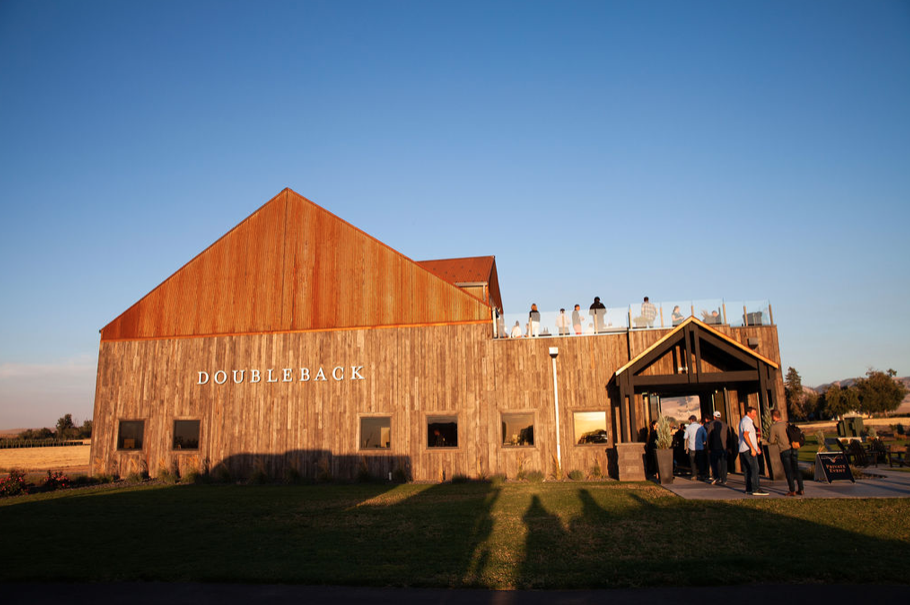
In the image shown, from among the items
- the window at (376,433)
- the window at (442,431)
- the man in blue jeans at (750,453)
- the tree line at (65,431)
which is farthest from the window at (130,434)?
the tree line at (65,431)

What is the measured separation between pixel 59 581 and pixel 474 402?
14066mm

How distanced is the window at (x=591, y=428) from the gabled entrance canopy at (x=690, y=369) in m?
0.52

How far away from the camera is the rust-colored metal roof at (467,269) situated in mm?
31562

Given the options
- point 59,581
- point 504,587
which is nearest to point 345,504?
point 59,581

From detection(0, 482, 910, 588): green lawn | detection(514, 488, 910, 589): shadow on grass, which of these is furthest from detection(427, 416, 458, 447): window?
detection(514, 488, 910, 589): shadow on grass

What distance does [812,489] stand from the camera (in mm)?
13602

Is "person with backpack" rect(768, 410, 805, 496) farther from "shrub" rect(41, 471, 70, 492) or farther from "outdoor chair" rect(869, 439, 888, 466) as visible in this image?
"shrub" rect(41, 471, 70, 492)

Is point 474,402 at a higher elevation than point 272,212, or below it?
below

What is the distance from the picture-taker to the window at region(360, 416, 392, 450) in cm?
2103

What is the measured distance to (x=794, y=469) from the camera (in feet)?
41.7

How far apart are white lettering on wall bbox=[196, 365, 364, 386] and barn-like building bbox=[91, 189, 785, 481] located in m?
0.05

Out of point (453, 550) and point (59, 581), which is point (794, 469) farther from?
point (59, 581)

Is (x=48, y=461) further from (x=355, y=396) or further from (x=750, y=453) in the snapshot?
(x=750, y=453)

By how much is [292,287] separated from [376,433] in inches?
251
